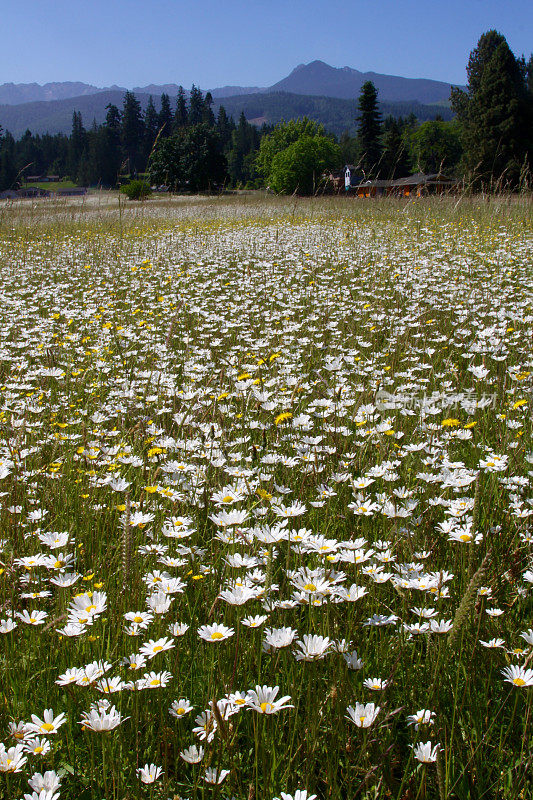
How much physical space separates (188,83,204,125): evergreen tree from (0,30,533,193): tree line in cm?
284

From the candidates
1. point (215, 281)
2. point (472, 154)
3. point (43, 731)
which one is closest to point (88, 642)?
point (43, 731)

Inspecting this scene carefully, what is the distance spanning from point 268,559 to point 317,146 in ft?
193

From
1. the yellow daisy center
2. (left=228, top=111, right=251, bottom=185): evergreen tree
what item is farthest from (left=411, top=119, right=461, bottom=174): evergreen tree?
the yellow daisy center

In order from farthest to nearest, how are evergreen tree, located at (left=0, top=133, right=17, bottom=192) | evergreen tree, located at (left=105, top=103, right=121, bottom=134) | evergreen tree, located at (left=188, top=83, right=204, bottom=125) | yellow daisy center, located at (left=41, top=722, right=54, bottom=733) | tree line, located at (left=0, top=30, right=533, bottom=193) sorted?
evergreen tree, located at (left=188, top=83, right=204, bottom=125)
evergreen tree, located at (left=105, top=103, right=121, bottom=134)
evergreen tree, located at (left=0, top=133, right=17, bottom=192)
tree line, located at (left=0, top=30, right=533, bottom=193)
yellow daisy center, located at (left=41, top=722, right=54, bottom=733)

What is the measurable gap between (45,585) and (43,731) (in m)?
0.80

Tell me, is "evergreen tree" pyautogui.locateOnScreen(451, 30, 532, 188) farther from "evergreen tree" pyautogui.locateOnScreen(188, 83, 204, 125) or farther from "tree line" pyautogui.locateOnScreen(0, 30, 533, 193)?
"evergreen tree" pyautogui.locateOnScreen(188, 83, 204, 125)

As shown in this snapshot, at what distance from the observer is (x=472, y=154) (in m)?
35.4

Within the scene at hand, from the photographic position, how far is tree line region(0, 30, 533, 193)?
90.0 ft

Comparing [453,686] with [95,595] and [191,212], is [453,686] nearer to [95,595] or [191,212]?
[95,595]

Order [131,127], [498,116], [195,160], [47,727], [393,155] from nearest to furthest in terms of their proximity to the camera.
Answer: [47,727] → [393,155] → [498,116] → [195,160] → [131,127]

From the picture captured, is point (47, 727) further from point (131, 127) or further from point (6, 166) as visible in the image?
point (131, 127)

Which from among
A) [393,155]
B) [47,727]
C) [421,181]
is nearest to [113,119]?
[421,181]

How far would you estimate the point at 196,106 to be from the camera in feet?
421

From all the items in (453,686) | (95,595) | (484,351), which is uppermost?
(484,351)
